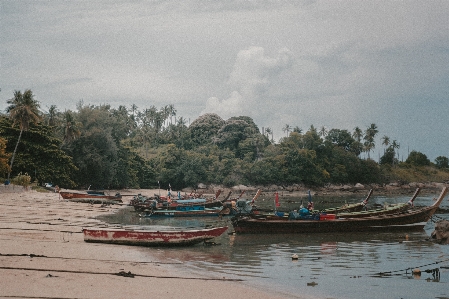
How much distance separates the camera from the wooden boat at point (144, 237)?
18000 mm

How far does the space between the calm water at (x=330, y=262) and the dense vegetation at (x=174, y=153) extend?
108 ft

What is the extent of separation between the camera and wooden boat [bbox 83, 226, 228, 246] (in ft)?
59.1

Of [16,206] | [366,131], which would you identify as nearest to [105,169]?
[16,206]

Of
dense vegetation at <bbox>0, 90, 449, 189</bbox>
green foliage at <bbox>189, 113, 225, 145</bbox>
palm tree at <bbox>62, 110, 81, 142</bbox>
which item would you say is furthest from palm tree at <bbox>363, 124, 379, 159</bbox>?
palm tree at <bbox>62, 110, 81, 142</bbox>

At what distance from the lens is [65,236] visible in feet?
63.3

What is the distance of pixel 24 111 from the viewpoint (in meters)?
46.8

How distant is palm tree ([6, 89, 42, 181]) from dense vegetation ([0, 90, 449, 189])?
10cm

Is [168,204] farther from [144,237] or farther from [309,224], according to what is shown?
[144,237]

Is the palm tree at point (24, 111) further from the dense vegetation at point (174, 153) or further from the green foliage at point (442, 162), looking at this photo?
the green foliage at point (442, 162)

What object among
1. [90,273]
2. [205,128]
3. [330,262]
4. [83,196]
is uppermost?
[205,128]

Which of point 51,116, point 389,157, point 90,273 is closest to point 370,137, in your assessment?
point 389,157

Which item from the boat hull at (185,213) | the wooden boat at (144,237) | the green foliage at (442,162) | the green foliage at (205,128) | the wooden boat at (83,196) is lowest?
the boat hull at (185,213)

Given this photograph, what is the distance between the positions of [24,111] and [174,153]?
134ft

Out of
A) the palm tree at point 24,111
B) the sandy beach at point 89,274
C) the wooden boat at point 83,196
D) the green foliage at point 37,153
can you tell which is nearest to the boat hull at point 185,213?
the wooden boat at point 83,196
